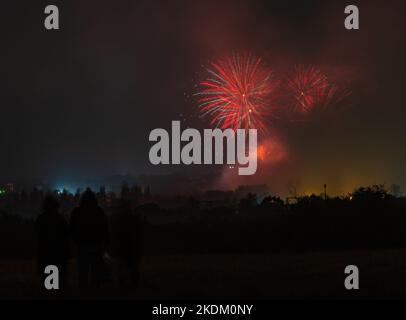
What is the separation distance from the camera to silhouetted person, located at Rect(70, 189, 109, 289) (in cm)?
1386

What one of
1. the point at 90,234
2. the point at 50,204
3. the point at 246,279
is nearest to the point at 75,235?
the point at 90,234

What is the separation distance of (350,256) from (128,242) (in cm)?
1180

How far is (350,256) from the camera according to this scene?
24422mm

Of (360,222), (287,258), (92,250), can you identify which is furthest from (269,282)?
(360,222)

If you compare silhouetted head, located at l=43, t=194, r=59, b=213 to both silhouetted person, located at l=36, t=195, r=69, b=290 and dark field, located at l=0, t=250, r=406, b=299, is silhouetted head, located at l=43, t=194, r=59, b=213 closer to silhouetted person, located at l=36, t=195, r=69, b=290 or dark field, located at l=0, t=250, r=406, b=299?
silhouetted person, located at l=36, t=195, r=69, b=290

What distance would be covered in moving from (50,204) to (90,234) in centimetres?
98

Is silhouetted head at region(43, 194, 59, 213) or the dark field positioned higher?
silhouetted head at region(43, 194, 59, 213)

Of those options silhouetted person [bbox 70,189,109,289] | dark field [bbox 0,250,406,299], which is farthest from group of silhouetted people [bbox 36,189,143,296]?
dark field [bbox 0,250,406,299]

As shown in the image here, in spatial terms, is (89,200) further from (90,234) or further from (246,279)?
(246,279)

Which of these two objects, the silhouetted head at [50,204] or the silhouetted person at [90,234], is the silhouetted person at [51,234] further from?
the silhouetted person at [90,234]
